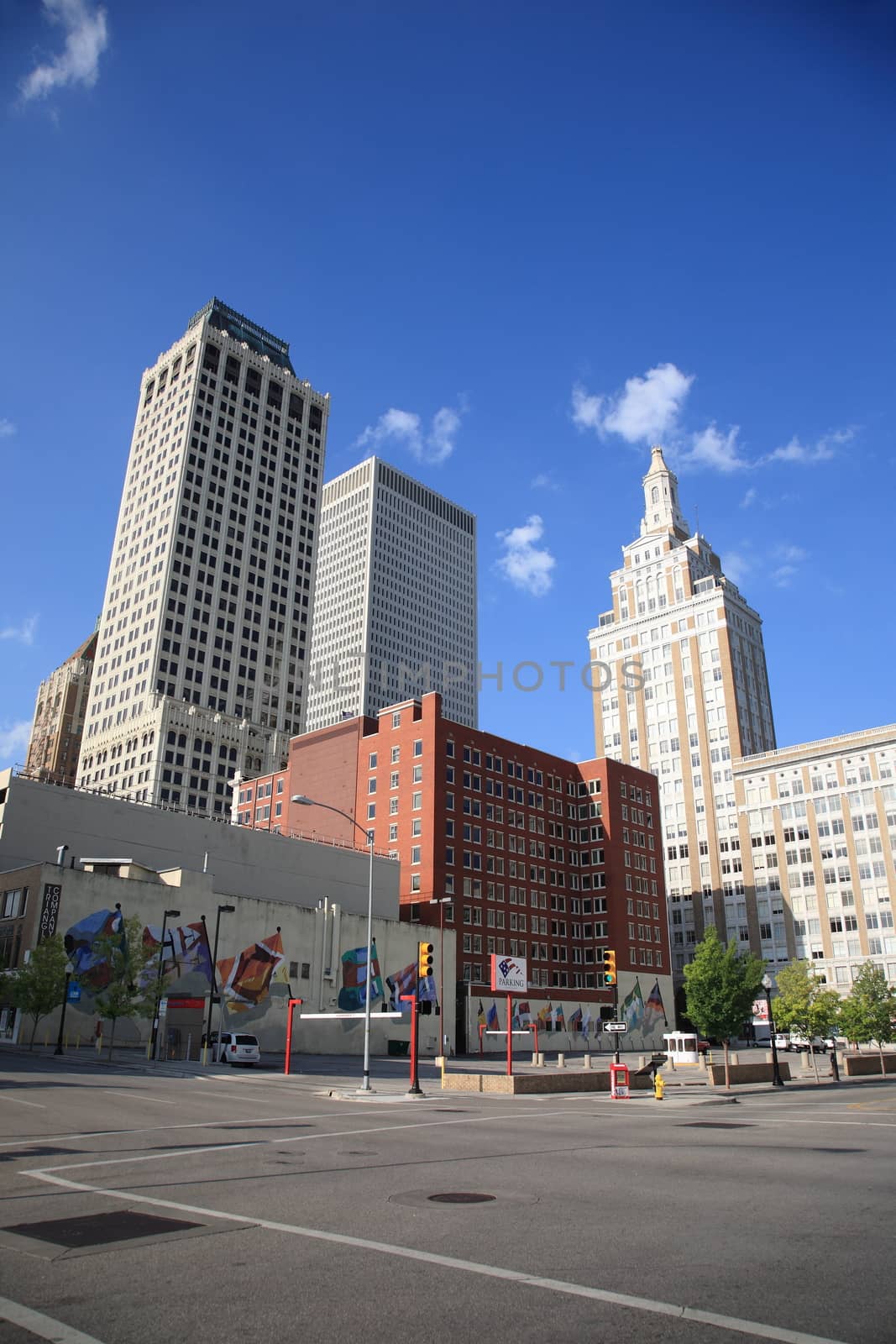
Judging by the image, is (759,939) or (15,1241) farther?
(759,939)

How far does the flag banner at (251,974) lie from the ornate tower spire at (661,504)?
117 meters

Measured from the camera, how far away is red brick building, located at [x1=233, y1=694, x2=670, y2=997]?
89.8 m

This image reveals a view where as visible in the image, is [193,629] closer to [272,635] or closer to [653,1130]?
[272,635]

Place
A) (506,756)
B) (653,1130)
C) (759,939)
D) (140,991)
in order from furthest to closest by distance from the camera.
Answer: (759,939) < (506,756) < (140,991) < (653,1130)

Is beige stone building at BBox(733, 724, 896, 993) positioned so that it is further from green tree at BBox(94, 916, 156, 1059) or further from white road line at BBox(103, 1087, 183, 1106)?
white road line at BBox(103, 1087, 183, 1106)

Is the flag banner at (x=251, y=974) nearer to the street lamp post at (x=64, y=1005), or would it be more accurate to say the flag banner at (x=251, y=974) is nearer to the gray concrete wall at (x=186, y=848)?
the gray concrete wall at (x=186, y=848)

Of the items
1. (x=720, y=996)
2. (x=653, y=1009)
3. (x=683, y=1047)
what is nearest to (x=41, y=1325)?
(x=720, y=996)

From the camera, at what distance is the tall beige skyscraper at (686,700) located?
135 meters

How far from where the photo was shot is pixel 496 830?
9550 centimetres

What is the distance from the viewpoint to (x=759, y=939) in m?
127

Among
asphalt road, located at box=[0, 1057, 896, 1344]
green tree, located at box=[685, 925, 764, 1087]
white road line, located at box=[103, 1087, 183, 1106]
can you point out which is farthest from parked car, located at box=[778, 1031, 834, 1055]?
asphalt road, located at box=[0, 1057, 896, 1344]

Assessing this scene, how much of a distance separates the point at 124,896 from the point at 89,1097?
1355 inches

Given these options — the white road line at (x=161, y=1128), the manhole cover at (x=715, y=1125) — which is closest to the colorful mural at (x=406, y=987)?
the manhole cover at (x=715, y=1125)

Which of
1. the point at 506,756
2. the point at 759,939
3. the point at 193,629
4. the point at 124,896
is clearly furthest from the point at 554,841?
the point at 193,629
